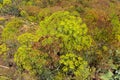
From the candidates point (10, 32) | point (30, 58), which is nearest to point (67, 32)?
point (30, 58)

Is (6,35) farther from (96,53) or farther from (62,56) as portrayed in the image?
(96,53)

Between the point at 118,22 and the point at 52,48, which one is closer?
the point at 52,48

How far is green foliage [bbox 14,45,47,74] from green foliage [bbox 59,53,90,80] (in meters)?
0.81

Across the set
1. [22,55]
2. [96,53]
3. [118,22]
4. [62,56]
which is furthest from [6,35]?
[118,22]

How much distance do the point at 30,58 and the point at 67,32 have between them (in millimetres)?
1834

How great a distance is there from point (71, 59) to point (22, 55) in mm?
1979

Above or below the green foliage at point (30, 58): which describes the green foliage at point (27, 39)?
above

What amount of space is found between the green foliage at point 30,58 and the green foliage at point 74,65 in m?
0.81

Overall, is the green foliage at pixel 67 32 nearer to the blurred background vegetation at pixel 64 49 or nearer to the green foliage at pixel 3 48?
the blurred background vegetation at pixel 64 49

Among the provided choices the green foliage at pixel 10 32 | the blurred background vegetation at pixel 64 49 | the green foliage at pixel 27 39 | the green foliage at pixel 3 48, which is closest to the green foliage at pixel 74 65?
the blurred background vegetation at pixel 64 49

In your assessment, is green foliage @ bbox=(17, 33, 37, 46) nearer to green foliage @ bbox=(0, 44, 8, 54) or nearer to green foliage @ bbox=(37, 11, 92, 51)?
green foliage @ bbox=(37, 11, 92, 51)

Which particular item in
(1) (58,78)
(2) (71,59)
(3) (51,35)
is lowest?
(1) (58,78)

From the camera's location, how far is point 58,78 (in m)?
12.0

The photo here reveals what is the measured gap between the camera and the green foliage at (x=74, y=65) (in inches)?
460
